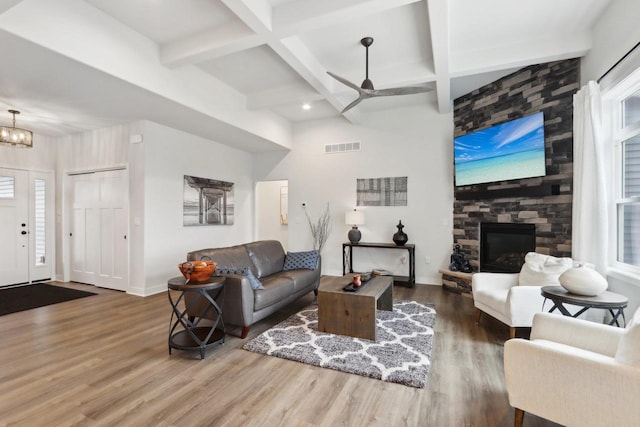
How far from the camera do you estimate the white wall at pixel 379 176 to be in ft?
18.0

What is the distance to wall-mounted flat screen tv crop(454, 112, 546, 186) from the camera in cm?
380

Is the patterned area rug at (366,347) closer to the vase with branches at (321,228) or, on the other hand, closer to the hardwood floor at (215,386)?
the hardwood floor at (215,386)

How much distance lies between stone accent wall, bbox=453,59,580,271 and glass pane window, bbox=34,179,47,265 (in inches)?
297

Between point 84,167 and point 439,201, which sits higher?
point 84,167

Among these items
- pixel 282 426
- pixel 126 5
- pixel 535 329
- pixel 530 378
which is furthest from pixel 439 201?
pixel 126 5

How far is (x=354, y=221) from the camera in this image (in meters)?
5.71

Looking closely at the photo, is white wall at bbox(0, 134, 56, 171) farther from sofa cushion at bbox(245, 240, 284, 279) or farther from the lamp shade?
the lamp shade

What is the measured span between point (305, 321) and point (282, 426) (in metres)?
1.65

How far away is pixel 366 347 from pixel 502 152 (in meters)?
3.32

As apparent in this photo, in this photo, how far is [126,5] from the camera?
292 centimetres

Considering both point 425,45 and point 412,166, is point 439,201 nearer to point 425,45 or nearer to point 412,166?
point 412,166

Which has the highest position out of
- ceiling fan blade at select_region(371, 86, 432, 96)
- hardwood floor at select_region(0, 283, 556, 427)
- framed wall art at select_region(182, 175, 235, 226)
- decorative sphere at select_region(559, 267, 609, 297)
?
ceiling fan blade at select_region(371, 86, 432, 96)

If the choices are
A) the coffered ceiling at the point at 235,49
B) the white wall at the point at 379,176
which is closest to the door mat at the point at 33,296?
the coffered ceiling at the point at 235,49

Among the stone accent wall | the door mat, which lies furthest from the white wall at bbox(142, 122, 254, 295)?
the stone accent wall
